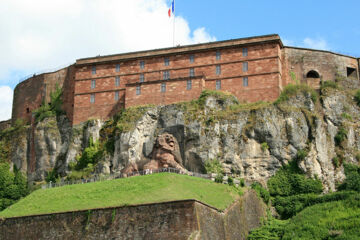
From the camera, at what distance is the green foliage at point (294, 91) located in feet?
200

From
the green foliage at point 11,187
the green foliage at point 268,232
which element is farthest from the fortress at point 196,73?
the green foliage at point 268,232

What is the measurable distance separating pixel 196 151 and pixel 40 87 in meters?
24.7

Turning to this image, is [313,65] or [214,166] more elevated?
[313,65]

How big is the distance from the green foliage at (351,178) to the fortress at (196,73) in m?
9.52

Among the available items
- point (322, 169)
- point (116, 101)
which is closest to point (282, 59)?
point (322, 169)

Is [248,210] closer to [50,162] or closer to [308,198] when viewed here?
[308,198]

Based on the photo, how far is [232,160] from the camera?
57594mm

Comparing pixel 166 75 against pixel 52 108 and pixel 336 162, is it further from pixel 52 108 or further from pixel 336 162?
pixel 336 162

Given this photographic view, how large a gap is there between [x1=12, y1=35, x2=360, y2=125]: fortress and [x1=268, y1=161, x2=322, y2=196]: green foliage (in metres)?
8.39

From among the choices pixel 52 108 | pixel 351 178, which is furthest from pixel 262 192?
pixel 52 108

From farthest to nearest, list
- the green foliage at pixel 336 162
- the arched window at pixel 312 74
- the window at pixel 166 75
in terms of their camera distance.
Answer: the window at pixel 166 75
the arched window at pixel 312 74
the green foliage at pixel 336 162

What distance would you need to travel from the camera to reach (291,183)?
55969 mm

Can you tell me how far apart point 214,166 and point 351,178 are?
1177cm

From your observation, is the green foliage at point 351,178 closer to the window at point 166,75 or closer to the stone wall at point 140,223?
the stone wall at point 140,223
